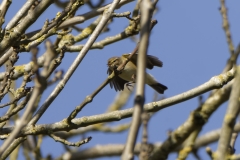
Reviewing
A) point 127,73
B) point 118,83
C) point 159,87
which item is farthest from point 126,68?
point 159,87

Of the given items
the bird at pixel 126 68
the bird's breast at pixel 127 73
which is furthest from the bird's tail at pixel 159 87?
the bird's breast at pixel 127 73

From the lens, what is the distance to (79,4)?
12.9ft

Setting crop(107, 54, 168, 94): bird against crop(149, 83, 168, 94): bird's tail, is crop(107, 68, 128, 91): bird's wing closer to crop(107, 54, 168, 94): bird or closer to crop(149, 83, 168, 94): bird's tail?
crop(107, 54, 168, 94): bird

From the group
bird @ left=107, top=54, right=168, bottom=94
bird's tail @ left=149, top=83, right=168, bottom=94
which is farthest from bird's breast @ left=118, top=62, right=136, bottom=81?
bird's tail @ left=149, top=83, right=168, bottom=94

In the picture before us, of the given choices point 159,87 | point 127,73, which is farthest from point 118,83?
point 159,87

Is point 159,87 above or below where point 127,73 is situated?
above

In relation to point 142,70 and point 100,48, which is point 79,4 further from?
point 142,70

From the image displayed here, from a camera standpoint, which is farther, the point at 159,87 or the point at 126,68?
the point at 159,87

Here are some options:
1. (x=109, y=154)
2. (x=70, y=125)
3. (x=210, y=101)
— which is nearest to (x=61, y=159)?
(x=109, y=154)

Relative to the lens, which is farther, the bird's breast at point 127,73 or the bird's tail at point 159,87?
the bird's tail at point 159,87

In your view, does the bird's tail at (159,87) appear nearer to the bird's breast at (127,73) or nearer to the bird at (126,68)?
the bird at (126,68)

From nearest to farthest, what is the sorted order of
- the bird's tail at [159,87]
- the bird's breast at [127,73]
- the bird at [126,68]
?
the bird at [126,68]
the bird's breast at [127,73]
the bird's tail at [159,87]

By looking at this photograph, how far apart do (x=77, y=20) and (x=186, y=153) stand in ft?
4.34

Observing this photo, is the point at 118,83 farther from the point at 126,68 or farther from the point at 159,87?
the point at 159,87
